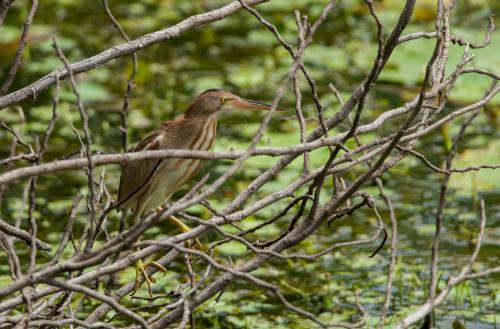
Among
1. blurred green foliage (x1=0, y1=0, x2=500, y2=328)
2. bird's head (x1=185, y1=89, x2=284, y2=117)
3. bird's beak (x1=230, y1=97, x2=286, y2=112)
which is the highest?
A: blurred green foliage (x1=0, y1=0, x2=500, y2=328)

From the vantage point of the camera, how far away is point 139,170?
4066 mm

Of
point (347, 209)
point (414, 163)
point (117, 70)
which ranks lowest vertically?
point (347, 209)

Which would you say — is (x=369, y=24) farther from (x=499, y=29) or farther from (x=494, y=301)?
(x=494, y=301)

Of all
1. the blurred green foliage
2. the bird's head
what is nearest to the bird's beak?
the bird's head

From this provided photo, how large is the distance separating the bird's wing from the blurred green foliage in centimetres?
46

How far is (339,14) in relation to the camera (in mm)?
9531

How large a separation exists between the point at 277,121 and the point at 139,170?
3.33 m

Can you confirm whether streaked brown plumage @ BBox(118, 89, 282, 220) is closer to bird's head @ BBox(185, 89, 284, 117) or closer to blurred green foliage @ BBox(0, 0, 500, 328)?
bird's head @ BBox(185, 89, 284, 117)

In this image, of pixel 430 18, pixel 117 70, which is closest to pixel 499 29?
pixel 430 18

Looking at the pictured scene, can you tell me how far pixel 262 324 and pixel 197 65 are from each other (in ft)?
13.0

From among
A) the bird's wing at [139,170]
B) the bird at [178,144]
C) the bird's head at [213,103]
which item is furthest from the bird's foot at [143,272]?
the bird's head at [213,103]

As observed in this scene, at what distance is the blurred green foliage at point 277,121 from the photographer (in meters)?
5.05

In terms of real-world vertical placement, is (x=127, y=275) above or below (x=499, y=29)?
below

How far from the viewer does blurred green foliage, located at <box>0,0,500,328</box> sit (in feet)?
16.6
